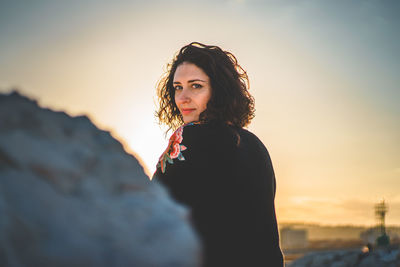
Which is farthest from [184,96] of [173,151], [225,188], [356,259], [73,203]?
[356,259]

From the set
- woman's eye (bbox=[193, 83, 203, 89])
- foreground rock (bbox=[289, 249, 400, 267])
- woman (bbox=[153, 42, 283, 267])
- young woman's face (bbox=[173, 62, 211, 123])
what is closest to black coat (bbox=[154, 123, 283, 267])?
woman (bbox=[153, 42, 283, 267])

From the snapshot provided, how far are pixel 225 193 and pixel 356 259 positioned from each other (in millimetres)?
7559

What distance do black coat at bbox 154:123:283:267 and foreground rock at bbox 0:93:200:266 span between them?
2.29 feet

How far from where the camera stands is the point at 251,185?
177 cm

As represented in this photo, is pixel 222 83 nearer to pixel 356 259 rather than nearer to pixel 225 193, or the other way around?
pixel 225 193

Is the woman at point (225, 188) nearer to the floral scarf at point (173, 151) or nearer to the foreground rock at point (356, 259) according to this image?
the floral scarf at point (173, 151)

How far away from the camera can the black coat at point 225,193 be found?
1.50 m

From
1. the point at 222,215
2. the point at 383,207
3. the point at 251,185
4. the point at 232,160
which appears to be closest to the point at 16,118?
the point at 222,215

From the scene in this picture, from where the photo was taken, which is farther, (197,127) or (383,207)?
(383,207)

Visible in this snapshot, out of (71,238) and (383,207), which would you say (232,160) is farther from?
(383,207)

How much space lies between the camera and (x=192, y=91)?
2.45 metres

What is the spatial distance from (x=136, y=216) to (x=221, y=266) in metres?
0.88

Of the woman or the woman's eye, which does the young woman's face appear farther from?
the woman

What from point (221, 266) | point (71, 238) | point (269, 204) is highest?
point (269, 204)
